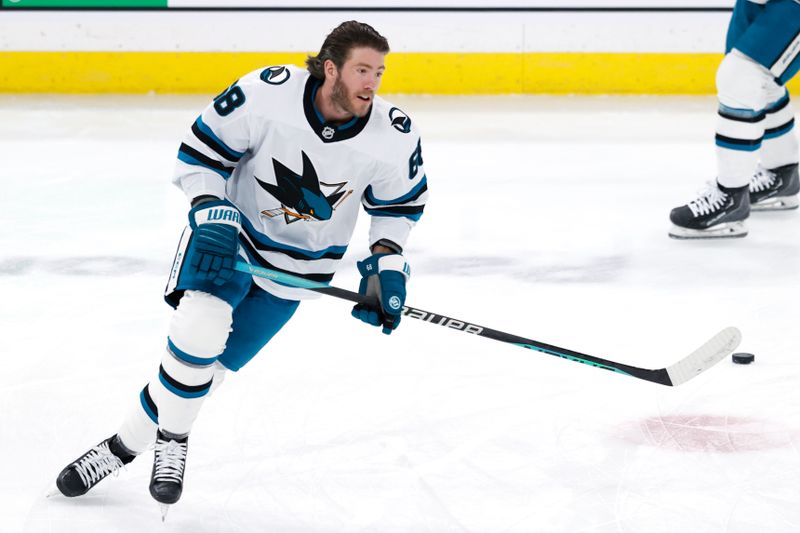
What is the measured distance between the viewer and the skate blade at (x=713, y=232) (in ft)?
14.1

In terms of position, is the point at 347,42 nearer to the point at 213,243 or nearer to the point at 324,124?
the point at 324,124

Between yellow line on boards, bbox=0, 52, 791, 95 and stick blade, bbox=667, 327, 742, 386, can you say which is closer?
stick blade, bbox=667, 327, 742, 386

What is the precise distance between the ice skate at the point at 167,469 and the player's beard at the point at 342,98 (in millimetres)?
647

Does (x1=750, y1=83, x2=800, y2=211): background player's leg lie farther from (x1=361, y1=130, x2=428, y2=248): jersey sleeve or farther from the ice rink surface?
(x1=361, y1=130, x2=428, y2=248): jersey sleeve

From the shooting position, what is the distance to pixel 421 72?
754cm

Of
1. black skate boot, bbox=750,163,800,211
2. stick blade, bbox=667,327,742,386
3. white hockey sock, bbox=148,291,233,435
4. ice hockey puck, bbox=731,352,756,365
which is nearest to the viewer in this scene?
white hockey sock, bbox=148,291,233,435

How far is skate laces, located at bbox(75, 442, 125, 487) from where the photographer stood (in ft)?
7.25

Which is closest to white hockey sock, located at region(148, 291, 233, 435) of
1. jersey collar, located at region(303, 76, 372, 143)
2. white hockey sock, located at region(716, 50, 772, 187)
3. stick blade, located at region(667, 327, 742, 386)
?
jersey collar, located at region(303, 76, 372, 143)

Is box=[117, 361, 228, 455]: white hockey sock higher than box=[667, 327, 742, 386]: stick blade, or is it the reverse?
box=[667, 327, 742, 386]: stick blade

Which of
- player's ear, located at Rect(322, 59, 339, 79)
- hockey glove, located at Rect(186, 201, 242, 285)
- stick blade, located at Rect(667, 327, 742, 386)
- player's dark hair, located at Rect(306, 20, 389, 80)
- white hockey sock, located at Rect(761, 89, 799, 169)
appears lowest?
stick blade, located at Rect(667, 327, 742, 386)

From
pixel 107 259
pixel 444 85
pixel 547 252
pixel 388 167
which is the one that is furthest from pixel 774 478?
pixel 444 85

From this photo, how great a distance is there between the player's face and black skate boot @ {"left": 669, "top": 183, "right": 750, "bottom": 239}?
2371 millimetres

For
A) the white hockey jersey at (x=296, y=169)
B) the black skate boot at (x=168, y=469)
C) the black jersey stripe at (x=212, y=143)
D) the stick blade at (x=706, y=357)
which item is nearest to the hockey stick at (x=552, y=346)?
the stick blade at (x=706, y=357)

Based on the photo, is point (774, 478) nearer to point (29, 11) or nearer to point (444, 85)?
point (444, 85)
